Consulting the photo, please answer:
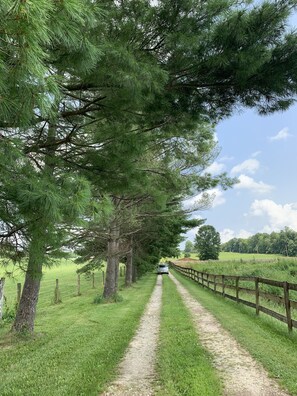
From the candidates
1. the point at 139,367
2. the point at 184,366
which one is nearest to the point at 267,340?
the point at 184,366

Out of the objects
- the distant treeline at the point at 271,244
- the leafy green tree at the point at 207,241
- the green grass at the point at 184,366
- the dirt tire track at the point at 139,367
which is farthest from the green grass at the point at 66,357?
the distant treeline at the point at 271,244

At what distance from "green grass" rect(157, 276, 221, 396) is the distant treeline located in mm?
112337

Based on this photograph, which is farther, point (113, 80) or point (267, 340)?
point (267, 340)

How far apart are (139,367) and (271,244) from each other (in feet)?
445

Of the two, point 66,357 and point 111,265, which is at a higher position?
point 111,265

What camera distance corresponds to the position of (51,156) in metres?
5.75

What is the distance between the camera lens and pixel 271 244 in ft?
434

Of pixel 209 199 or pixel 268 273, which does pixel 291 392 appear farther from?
pixel 268 273

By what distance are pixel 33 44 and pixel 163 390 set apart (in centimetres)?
395

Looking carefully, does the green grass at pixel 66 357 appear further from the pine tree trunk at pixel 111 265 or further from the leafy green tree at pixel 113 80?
the pine tree trunk at pixel 111 265

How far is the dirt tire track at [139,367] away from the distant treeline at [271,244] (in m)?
112

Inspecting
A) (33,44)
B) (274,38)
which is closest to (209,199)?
(274,38)

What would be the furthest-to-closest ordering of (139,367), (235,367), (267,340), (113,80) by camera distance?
(267,340) < (139,367) < (235,367) < (113,80)

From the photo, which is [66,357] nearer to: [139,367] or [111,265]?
[139,367]
